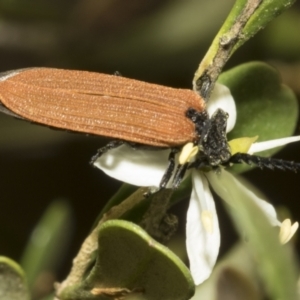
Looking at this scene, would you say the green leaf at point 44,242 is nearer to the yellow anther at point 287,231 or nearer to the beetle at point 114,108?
the beetle at point 114,108

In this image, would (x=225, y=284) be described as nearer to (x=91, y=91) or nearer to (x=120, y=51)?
(x=91, y=91)

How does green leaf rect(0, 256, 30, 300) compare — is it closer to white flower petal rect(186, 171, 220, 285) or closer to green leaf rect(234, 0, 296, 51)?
white flower petal rect(186, 171, 220, 285)

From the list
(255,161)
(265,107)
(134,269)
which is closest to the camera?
(134,269)

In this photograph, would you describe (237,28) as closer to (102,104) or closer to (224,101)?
(224,101)

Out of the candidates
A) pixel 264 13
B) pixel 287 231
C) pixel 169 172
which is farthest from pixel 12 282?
pixel 264 13

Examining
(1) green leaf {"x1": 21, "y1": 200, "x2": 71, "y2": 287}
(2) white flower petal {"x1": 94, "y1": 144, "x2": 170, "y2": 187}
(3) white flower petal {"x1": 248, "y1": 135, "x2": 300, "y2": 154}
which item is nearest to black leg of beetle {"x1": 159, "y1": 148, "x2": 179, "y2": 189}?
(2) white flower petal {"x1": 94, "y1": 144, "x2": 170, "y2": 187}

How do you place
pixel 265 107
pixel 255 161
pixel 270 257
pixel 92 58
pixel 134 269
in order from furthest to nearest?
1. pixel 92 58
2. pixel 265 107
3. pixel 255 161
4. pixel 134 269
5. pixel 270 257
